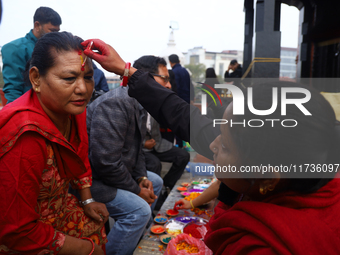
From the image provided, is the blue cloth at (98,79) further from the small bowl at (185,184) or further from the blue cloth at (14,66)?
the small bowl at (185,184)

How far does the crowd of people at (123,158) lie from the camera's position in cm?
72

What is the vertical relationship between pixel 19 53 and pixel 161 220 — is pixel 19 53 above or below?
above

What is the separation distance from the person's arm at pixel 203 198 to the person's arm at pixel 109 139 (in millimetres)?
536

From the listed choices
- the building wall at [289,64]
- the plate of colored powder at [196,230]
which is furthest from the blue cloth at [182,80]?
the plate of colored powder at [196,230]

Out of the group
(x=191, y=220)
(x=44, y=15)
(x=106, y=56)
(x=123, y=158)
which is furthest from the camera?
(x=44, y=15)

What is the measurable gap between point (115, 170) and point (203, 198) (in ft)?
2.57

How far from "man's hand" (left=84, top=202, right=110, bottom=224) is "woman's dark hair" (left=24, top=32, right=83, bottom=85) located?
842 millimetres

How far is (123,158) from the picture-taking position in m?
2.18

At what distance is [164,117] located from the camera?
132 cm

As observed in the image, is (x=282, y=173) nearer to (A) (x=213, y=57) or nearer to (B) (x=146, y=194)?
(B) (x=146, y=194)

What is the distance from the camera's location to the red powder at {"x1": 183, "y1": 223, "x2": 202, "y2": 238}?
1776 mm

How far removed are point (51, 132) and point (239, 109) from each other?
0.84 meters

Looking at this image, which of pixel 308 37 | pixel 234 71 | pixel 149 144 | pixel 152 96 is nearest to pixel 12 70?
pixel 149 144

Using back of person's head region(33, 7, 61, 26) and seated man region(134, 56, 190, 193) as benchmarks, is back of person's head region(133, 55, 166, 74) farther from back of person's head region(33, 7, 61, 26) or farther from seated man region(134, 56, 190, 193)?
back of person's head region(33, 7, 61, 26)
